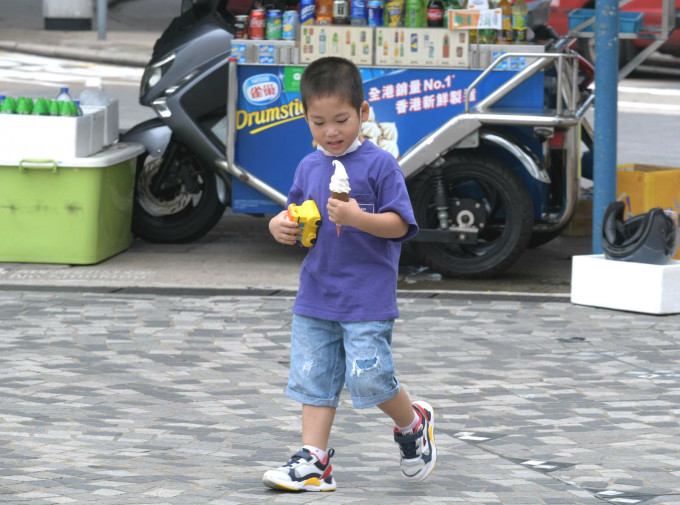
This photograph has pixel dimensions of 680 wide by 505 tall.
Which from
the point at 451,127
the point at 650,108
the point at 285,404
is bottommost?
the point at 285,404

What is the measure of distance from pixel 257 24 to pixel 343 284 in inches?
169

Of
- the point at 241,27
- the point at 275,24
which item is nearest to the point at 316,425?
the point at 275,24

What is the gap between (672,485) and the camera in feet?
14.6

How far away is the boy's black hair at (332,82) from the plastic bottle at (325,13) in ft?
13.4

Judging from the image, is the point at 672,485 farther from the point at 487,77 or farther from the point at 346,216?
the point at 487,77

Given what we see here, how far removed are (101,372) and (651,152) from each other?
28.4ft

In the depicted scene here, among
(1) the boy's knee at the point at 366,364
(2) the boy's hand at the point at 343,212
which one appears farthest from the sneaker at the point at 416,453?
(2) the boy's hand at the point at 343,212

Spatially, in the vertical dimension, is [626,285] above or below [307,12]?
below

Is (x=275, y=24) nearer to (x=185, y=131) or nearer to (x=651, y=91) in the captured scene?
(x=185, y=131)

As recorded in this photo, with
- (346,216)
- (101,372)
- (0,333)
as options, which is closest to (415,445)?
(346,216)

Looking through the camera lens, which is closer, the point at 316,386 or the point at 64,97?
the point at 316,386

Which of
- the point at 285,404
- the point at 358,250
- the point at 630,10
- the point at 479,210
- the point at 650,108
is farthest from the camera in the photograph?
the point at 650,108

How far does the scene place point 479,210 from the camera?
8.16 m

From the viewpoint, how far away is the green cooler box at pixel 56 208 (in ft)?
27.0
